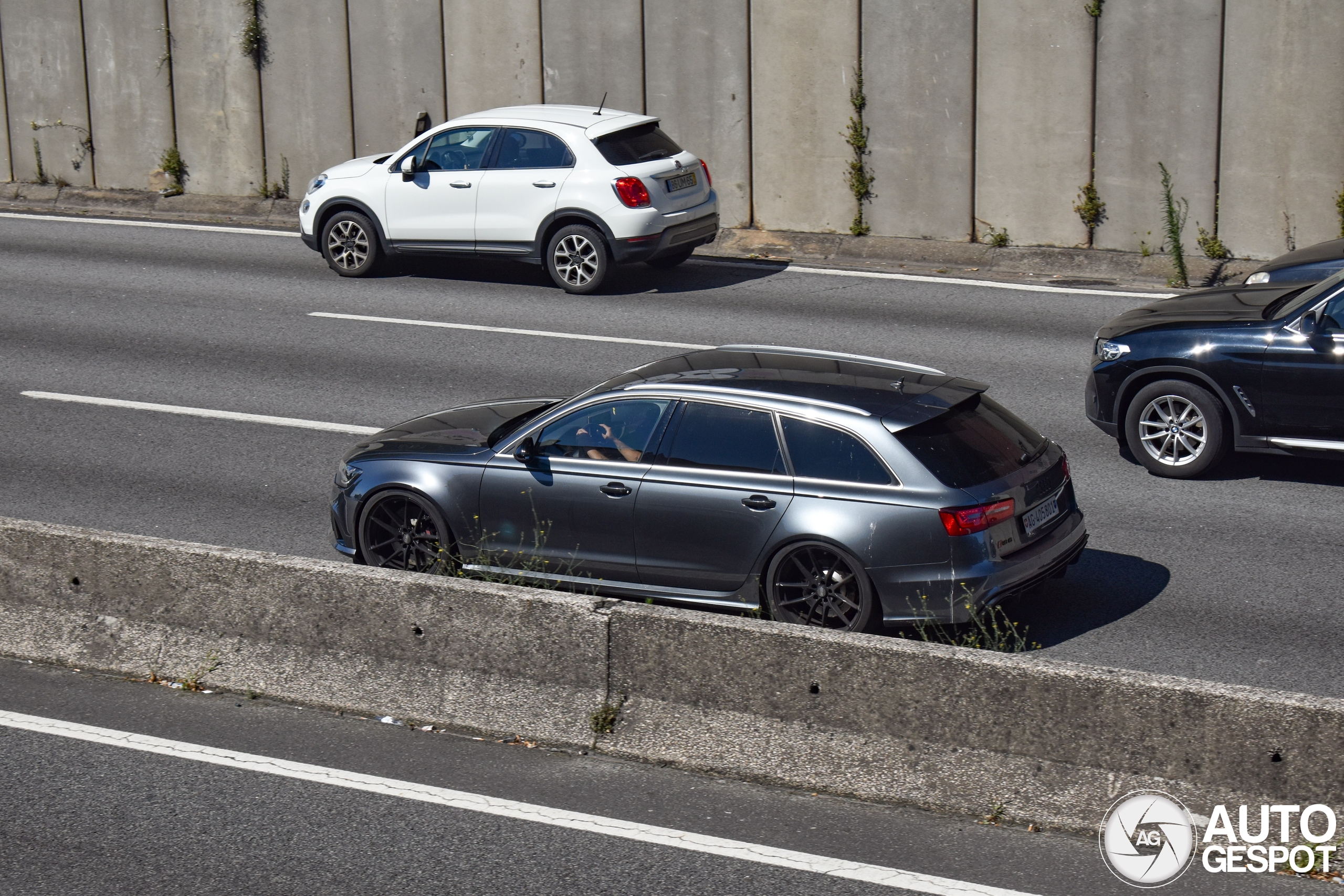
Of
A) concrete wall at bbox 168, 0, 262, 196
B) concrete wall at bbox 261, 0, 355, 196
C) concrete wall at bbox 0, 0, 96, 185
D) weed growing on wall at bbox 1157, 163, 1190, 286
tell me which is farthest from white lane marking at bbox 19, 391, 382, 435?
concrete wall at bbox 0, 0, 96, 185

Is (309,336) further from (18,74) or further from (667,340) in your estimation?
(18,74)

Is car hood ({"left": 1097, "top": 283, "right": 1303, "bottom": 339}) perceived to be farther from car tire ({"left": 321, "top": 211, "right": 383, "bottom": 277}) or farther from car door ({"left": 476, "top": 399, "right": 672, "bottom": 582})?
car tire ({"left": 321, "top": 211, "right": 383, "bottom": 277})

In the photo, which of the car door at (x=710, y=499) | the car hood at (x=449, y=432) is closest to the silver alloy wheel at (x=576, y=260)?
the car hood at (x=449, y=432)

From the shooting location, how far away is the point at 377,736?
270 inches

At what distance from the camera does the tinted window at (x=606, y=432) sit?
8234 millimetres

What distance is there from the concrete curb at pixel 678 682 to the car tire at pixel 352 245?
10087 mm

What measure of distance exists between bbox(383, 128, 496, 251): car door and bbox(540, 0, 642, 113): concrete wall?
397 centimetres

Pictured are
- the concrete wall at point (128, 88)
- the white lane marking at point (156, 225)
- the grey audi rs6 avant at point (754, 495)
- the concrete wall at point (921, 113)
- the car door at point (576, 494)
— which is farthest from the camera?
the concrete wall at point (128, 88)

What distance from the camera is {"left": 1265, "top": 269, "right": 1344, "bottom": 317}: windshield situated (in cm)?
1044

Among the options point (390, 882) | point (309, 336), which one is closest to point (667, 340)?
point (309, 336)

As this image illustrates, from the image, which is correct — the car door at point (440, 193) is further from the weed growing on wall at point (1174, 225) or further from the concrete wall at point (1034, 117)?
the weed growing on wall at point (1174, 225)

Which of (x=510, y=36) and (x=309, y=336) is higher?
(x=510, y=36)

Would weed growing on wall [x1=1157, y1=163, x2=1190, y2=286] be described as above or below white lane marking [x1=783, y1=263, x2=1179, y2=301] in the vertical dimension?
above

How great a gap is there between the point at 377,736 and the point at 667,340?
8149 mm
